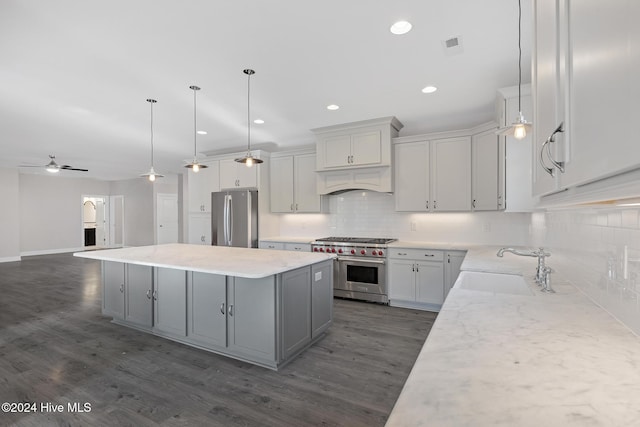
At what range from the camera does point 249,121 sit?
165 inches

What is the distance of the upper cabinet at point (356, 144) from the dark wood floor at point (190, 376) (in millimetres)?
2127

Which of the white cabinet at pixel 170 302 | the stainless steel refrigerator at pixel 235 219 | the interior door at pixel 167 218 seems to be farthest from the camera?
the interior door at pixel 167 218

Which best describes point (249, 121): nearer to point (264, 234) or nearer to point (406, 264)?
point (264, 234)

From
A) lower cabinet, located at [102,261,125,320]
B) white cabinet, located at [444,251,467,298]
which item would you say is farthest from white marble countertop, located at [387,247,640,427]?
lower cabinet, located at [102,261,125,320]

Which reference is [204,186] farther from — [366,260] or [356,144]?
[366,260]

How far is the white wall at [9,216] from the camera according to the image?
775 cm

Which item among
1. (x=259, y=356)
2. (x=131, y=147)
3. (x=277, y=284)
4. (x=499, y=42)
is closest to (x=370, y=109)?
(x=499, y=42)

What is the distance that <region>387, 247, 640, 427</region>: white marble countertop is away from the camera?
25.5 inches

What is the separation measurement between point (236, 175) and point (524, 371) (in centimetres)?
515

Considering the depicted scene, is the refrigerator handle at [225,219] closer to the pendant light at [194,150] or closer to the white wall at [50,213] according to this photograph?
the pendant light at [194,150]

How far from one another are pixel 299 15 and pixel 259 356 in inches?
103

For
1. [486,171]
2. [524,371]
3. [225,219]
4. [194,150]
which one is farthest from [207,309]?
[194,150]

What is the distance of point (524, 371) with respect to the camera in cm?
83

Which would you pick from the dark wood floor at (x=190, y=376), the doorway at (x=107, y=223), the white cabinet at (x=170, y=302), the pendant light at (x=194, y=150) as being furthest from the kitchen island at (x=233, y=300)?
the doorway at (x=107, y=223)
